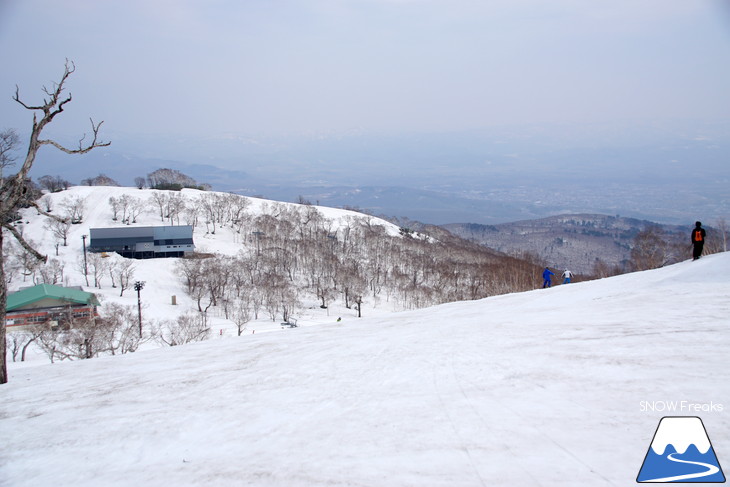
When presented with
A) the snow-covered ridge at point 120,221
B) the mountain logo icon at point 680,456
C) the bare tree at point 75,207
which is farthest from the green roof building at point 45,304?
the mountain logo icon at point 680,456

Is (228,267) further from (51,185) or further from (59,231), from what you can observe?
(51,185)

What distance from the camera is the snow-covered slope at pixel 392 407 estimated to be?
3.94 meters

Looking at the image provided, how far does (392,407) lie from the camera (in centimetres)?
522

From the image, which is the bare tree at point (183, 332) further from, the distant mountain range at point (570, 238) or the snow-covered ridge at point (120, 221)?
the distant mountain range at point (570, 238)

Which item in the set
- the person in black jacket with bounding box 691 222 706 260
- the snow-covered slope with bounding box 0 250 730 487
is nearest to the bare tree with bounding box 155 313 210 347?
the snow-covered slope with bounding box 0 250 730 487

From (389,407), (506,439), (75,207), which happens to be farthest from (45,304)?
(506,439)

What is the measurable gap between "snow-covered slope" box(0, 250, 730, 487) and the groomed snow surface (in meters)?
0.02

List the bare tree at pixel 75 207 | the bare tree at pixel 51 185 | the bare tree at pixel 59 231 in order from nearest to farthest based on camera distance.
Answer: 1. the bare tree at pixel 59 231
2. the bare tree at pixel 75 207
3. the bare tree at pixel 51 185

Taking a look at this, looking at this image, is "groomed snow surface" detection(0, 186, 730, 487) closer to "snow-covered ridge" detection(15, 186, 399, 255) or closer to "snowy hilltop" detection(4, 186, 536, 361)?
"snowy hilltop" detection(4, 186, 536, 361)

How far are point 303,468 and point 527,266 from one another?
6501 centimetres

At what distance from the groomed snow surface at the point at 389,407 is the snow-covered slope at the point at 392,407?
0.9 inches

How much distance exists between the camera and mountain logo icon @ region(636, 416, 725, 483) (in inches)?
139

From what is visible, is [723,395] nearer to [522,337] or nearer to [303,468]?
[522,337]

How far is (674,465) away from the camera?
3660 mm
